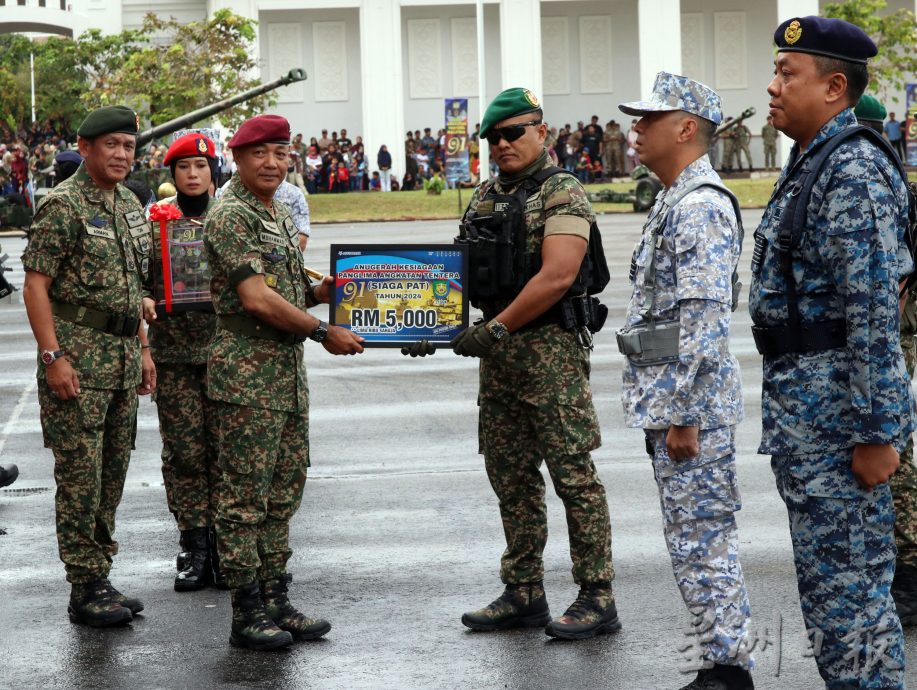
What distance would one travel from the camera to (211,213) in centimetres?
613

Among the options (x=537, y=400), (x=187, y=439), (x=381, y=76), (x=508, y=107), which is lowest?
(x=187, y=439)

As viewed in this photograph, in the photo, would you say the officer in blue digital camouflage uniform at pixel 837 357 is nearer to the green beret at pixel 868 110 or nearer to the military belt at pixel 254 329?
the green beret at pixel 868 110

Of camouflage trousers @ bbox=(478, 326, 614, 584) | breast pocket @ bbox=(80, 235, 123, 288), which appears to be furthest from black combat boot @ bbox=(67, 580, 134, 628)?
camouflage trousers @ bbox=(478, 326, 614, 584)

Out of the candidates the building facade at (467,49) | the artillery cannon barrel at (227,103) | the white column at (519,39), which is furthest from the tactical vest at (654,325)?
the white column at (519,39)

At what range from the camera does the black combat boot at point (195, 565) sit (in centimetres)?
694

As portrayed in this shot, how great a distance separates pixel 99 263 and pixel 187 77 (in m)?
37.3

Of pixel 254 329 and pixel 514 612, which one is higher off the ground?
pixel 254 329

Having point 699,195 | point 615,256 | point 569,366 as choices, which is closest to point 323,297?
point 569,366

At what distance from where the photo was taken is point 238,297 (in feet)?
19.9

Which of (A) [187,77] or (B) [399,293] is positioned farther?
(A) [187,77]

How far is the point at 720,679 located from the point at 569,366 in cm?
157

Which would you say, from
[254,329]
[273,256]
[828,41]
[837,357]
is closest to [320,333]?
[254,329]

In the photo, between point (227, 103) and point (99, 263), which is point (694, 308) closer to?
point (99, 263)

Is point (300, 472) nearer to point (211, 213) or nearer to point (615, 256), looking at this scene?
point (211, 213)
